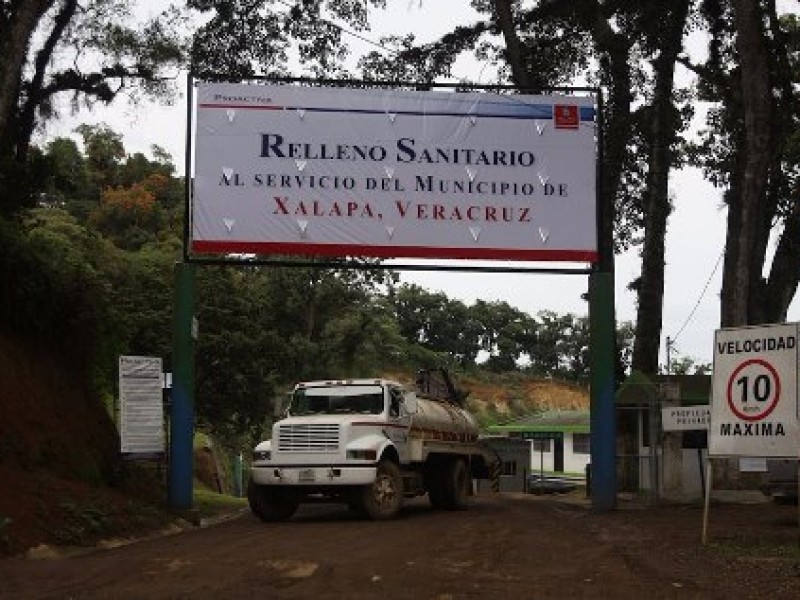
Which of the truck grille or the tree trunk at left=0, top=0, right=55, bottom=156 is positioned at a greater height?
the tree trunk at left=0, top=0, right=55, bottom=156

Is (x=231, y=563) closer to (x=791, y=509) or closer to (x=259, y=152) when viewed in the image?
(x=259, y=152)

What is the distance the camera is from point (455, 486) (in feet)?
71.3

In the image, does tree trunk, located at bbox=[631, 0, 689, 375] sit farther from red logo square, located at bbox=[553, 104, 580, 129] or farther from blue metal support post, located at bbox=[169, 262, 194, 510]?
blue metal support post, located at bbox=[169, 262, 194, 510]

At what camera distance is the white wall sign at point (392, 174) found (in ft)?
67.6

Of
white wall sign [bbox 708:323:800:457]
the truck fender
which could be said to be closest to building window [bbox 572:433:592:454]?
the truck fender

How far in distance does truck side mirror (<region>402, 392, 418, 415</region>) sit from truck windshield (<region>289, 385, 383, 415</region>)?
23.2 inches

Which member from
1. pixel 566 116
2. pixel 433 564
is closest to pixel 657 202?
pixel 566 116

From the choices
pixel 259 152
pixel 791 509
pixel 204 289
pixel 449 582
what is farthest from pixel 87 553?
pixel 204 289

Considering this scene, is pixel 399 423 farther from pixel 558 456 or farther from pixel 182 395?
pixel 558 456

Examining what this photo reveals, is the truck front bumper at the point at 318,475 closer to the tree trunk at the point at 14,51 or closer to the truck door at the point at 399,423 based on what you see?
the truck door at the point at 399,423

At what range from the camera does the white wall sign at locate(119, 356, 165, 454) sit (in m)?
18.5

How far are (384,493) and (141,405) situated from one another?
455 centimetres

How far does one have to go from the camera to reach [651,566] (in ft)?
37.0

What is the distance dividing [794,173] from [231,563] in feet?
70.8
